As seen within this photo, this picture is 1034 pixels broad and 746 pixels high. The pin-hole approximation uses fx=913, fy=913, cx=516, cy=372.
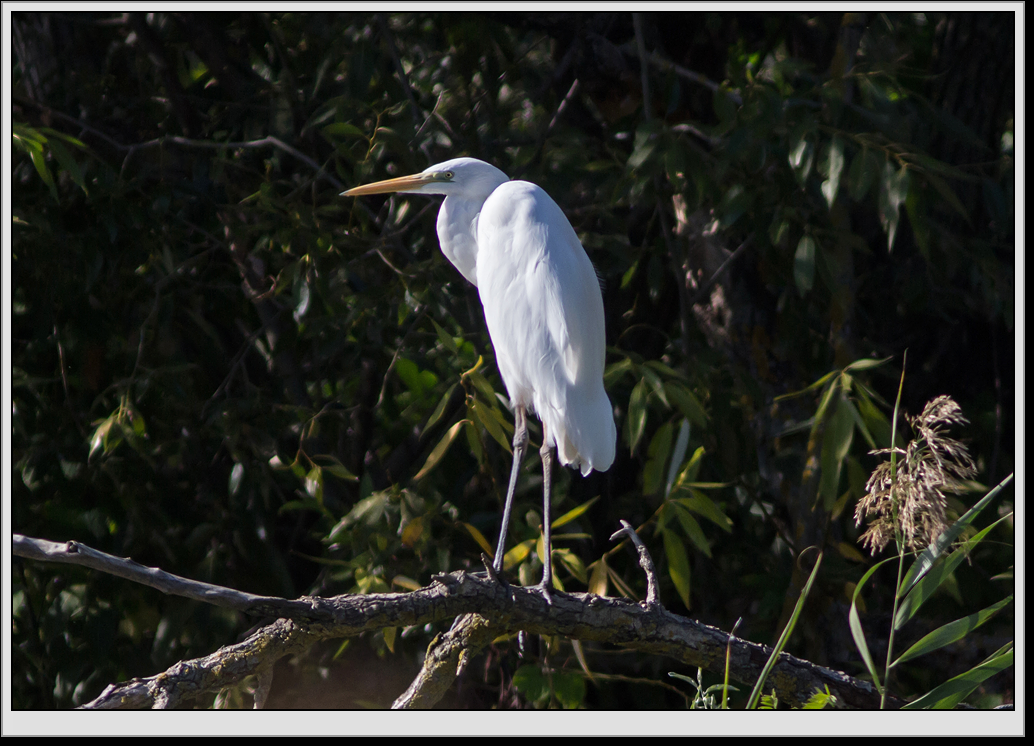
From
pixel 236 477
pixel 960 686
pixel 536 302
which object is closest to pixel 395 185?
pixel 536 302

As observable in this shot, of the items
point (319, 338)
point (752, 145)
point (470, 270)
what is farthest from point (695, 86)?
point (319, 338)

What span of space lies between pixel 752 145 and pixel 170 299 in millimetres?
1143

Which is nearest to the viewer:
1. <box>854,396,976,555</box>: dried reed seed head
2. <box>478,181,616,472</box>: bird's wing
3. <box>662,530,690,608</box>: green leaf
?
<box>854,396,976,555</box>: dried reed seed head

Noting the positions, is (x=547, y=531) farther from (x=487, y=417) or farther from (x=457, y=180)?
(x=457, y=180)

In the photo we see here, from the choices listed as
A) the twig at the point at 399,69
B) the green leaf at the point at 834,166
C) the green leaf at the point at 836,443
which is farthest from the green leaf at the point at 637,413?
the twig at the point at 399,69

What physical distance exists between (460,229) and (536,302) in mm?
212

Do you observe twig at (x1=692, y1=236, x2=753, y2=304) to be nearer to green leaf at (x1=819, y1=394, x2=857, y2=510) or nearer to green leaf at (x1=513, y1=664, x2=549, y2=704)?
green leaf at (x1=819, y1=394, x2=857, y2=510)

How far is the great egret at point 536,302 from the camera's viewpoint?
1.29 meters

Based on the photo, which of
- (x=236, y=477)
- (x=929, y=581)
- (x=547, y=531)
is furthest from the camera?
(x=236, y=477)

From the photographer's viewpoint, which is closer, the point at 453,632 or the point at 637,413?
the point at 453,632

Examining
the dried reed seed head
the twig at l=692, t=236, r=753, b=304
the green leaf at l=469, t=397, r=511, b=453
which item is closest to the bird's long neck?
the green leaf at l=469, t=397, r=511, b=453

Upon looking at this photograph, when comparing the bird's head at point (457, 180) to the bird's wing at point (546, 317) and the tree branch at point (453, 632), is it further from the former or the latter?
the tree branch at point (453, 632)

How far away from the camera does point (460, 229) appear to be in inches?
58.0

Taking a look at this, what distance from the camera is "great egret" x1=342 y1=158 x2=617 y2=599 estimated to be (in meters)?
1.29
